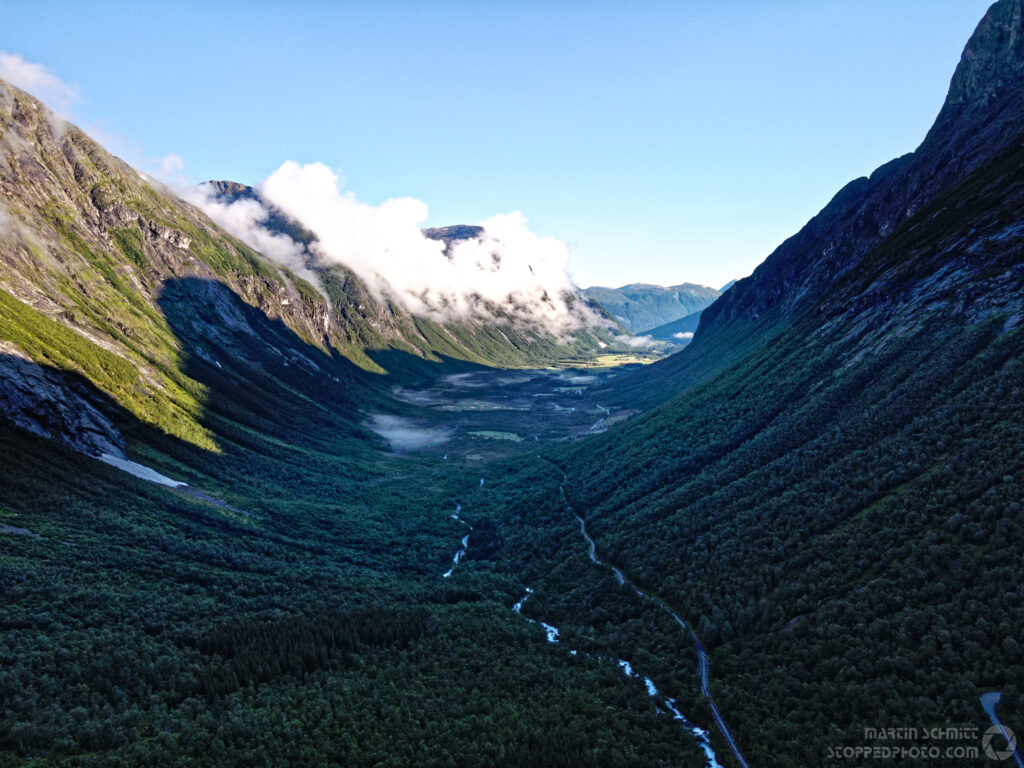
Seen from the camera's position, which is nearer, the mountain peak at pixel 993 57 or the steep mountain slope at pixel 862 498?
the steep mountain slope at pixel 862 498

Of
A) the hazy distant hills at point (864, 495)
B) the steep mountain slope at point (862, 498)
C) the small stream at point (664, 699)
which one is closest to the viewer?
the steep mountain slope at point (862, 498)

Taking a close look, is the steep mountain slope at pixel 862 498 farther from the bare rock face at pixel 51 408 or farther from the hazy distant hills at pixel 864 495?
the bare rock face at pixel 51 408

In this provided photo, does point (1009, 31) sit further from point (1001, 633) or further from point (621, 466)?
point (1001, 633)

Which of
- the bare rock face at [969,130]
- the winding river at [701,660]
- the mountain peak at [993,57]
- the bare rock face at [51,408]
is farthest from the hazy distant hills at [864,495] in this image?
the bare rock face at [51,408]

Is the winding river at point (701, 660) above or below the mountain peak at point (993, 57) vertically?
below

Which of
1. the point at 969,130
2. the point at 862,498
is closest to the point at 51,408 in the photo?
the point at 862,498

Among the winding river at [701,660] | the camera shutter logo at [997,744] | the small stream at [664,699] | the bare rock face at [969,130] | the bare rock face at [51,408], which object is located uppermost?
the bare rock face at [969,130]

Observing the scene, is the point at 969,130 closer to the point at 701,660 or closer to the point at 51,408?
the point at 701,660

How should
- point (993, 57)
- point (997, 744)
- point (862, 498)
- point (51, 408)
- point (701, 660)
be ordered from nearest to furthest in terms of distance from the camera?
1. point (997, 744)
2. point (701, 660)
3. point (862, 498)
4. point (51, 408)
5. point (993, 57)

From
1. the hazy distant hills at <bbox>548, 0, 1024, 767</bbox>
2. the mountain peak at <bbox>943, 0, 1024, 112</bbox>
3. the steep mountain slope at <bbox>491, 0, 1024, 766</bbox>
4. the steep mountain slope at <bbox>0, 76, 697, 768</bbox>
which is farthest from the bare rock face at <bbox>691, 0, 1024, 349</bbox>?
the steep mountain slope at <bbox>0, 76, 697, 768</bbox>
